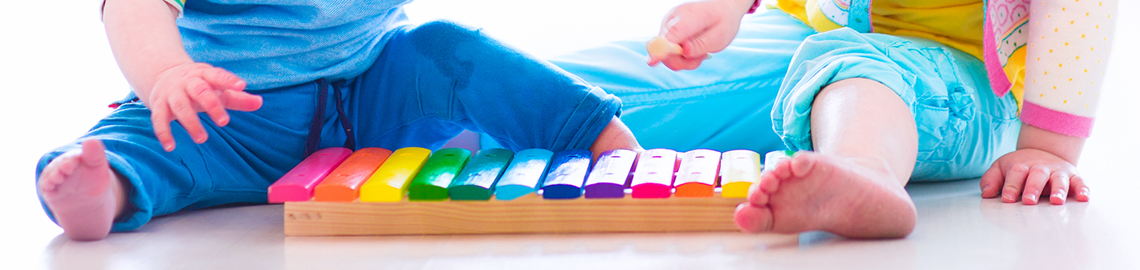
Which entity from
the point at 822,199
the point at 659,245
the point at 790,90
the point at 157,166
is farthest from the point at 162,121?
the point at 790,90

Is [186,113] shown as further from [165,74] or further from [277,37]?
[277,37]

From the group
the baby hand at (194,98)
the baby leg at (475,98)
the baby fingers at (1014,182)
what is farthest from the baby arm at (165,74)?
the baby fingers at (1014,182)

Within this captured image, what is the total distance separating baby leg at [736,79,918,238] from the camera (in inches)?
26.8

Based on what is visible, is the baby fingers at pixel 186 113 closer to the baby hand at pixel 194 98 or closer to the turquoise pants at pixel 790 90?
the baby hand at pixel 194 98

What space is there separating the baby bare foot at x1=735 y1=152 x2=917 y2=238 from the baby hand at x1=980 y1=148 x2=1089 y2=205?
0.86 feet

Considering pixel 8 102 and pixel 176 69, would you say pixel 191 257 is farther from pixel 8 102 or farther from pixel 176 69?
pixel 8 102

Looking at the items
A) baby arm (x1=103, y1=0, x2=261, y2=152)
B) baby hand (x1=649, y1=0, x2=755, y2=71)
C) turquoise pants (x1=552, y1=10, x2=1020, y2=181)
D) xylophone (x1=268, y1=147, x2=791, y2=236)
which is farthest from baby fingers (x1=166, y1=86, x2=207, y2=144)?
turquoise pants (x1=552, y1=10, x2=1020, y2=181)

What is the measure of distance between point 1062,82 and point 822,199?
0.46m

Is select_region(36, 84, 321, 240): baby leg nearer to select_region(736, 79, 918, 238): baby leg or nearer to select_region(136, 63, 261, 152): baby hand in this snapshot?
select_region(136, 63, 261, 152): baby hand

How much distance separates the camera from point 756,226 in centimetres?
68

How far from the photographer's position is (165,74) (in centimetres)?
80

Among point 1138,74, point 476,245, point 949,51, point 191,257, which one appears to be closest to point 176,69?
point 191,257

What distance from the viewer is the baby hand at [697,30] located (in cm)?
81

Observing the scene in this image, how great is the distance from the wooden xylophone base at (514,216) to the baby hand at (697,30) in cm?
13
